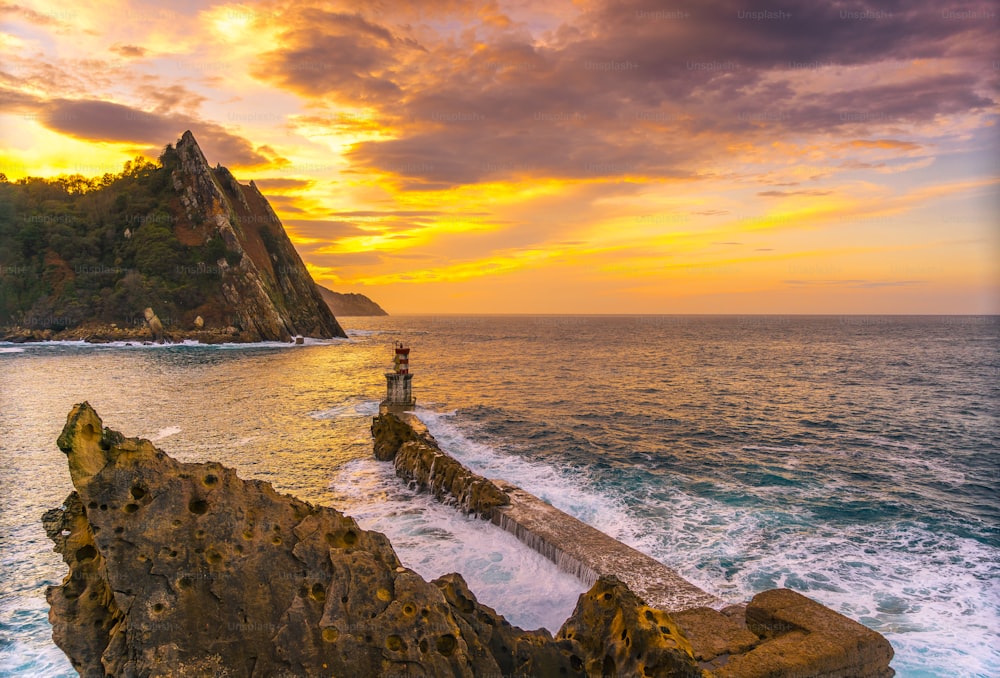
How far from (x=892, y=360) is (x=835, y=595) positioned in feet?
229

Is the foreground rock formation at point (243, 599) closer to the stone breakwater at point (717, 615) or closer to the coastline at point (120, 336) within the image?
the stone breakwater at point (717, 615)

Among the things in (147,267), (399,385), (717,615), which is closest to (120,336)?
(147,267)

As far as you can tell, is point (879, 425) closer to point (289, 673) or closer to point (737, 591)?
point (737, 591)

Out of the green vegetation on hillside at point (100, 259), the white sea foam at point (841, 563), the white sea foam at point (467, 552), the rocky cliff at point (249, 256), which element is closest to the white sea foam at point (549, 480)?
the white sea foam at point (841, 563)

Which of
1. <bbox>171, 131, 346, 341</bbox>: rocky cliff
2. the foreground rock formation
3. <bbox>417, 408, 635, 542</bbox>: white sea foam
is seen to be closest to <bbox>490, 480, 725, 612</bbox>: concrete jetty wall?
<bbox>417, 408, 635, 542</bbox>: white sea foam

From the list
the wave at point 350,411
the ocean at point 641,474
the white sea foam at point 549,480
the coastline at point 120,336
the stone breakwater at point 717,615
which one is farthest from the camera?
the coastline at point 120,336

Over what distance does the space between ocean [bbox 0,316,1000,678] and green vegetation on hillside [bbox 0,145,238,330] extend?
5533cm

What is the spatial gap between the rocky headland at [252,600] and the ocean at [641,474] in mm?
3557

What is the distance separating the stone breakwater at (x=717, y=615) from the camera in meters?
6.37

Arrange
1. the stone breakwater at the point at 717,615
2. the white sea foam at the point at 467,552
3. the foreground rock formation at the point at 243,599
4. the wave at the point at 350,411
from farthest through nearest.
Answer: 1. the wave at the point at 350,411
2. the white sea foam at the point at 467,552
3. the stone breakwater at the point at 717,615
4. the foreground rock formation at the point at 243,599

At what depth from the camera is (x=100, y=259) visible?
10019cm

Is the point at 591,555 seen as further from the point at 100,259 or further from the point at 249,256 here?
the point at 100,259

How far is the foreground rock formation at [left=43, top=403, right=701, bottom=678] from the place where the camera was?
4.89 m

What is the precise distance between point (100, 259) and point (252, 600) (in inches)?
4845
